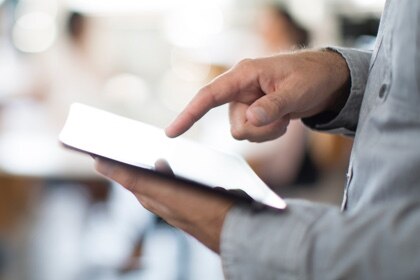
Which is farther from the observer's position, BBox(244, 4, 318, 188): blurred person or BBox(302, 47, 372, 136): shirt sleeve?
BBox(244, 4, 318, 188): blurred person

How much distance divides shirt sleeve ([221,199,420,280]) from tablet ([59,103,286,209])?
1.6 inches

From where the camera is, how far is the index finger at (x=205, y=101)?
90 cm

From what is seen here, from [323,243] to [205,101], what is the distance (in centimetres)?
28

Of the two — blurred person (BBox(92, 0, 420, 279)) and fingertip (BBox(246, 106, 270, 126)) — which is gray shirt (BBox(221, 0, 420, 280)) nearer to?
blurred person (BBox(92, 0, 420, 279))

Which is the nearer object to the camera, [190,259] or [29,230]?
[190,259]

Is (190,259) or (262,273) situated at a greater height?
(262,273)

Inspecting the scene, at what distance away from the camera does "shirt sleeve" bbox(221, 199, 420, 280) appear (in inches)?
26.0

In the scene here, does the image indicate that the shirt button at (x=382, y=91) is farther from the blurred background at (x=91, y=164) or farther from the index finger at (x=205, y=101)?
the blurred background at (x=91, y=164)

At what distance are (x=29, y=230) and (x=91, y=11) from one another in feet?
8.69

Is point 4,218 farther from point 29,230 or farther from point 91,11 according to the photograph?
point 91,11

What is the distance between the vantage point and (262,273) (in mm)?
712

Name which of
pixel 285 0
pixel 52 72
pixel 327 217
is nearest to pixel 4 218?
pixel 52 72

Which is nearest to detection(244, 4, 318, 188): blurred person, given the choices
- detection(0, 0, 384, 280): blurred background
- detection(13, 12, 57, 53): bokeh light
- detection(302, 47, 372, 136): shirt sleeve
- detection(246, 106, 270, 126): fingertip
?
detection(0, 0, 384, 280): blurred background

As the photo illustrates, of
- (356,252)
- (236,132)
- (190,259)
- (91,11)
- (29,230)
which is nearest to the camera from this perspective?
(356,252)
